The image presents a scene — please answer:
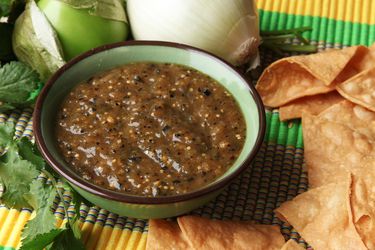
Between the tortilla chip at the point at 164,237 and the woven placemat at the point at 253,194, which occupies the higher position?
the tortilla chip at the point at 164,237

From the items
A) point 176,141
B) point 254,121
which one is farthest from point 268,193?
point 176,141

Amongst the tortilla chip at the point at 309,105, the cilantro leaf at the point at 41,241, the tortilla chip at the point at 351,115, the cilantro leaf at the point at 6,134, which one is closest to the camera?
the cilantro leaf at the point at 41,241

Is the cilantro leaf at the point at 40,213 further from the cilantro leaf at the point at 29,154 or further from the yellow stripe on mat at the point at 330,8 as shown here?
the yellow stripe on mat at the point at 330,8

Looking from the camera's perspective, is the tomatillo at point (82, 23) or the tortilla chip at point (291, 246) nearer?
the tortilla chip at point (291, 246)

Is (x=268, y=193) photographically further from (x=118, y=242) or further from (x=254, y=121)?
(x=118, y=242)

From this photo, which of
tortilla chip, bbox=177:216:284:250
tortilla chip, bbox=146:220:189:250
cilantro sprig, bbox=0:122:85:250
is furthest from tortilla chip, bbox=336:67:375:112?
cilantro sprig, bbox=0:122:85:250

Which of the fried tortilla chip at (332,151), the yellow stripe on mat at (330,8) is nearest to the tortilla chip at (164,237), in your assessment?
the fried tortilla chip at (332,151)

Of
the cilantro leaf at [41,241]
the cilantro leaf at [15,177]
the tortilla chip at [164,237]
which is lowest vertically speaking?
the tortilla chip at [164,237]

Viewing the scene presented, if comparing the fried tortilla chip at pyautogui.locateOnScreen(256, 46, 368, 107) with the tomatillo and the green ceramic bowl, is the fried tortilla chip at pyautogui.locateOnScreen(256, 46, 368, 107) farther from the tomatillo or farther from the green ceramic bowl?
the tomatillo
